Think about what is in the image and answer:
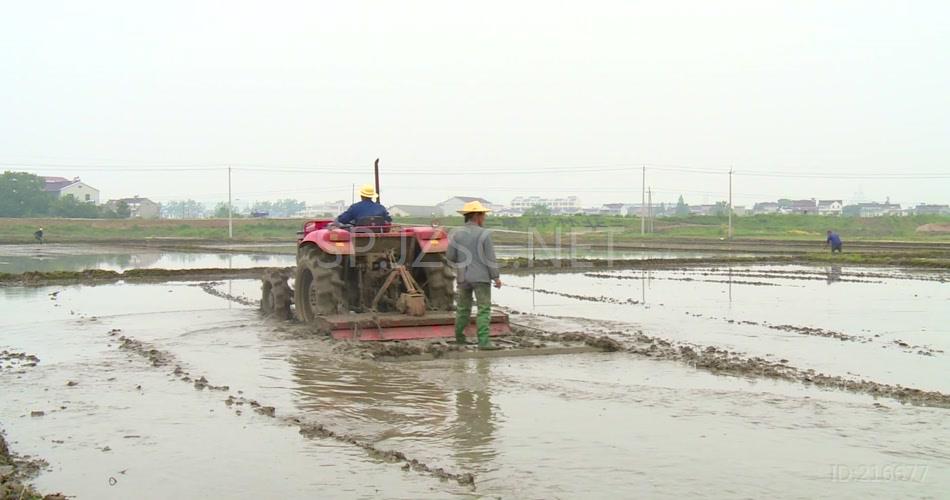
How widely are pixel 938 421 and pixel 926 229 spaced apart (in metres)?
56.3

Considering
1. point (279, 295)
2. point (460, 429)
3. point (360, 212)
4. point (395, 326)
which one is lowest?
point (460, 429)

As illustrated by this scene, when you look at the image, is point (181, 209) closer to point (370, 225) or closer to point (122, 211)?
point (122, 211)

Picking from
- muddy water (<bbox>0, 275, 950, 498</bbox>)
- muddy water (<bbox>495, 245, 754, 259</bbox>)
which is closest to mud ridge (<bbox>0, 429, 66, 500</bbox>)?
muddy water (<bbox>0, 275, 950, 498</bbox>)

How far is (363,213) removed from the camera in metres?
10.6

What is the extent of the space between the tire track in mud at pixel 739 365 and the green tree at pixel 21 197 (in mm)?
68521

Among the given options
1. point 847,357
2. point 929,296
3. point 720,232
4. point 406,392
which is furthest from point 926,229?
point 406,392

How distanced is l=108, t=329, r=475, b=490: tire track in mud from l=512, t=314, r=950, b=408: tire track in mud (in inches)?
143

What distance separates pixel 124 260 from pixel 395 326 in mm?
20255

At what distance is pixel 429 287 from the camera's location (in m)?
10.8

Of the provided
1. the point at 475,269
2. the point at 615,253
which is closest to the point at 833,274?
the point at 615,253

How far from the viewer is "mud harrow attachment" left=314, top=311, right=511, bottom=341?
9.53 meters

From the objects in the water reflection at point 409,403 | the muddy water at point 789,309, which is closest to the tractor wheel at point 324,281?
the water reflection at point 409,403

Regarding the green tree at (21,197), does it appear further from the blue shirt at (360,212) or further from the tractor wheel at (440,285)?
the tractor wheel at (440,285)

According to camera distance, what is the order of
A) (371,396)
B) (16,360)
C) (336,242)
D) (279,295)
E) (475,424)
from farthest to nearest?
(279,295) → (336,242) → (16,360) → (371,396) → (475,424)
